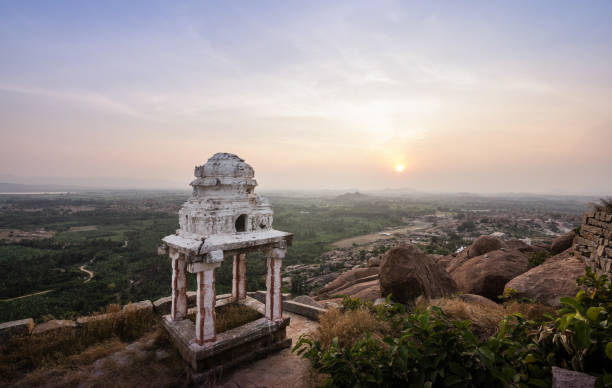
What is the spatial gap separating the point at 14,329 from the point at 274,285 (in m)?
5.17

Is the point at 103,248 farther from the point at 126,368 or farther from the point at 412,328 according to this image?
the point at 412,328

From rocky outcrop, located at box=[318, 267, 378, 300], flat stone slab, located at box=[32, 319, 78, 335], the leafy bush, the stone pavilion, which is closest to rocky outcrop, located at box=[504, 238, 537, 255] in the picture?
rocky outcrop, located at box=[318, 267, 378, 300]

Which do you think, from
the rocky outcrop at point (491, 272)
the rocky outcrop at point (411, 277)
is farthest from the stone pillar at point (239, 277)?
the rocky outcrop at point (491, 272)

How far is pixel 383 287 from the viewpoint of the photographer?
27.3ft

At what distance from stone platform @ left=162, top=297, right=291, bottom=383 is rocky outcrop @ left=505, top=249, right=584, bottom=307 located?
636cm

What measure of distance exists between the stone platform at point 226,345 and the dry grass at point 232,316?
11.8 inches

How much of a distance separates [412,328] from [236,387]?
342 centimetres

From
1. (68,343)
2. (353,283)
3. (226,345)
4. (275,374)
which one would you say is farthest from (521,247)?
(68,343)

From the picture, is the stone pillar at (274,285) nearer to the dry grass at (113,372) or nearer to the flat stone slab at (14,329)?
the dry grass at (113,372)

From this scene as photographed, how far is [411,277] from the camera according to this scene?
25.6 feet

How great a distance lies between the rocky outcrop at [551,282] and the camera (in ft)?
22.5

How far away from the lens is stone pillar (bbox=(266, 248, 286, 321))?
6.04 meters

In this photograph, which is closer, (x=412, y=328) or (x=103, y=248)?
(x=412, y=328)

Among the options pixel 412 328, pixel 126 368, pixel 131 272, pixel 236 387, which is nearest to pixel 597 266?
pixel 412 328
